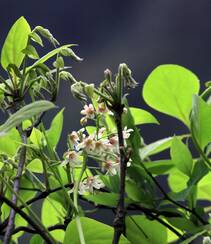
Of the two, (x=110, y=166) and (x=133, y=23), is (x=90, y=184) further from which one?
(x=133, y=23)

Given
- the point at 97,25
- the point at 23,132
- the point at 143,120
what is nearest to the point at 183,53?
the point at 97,25

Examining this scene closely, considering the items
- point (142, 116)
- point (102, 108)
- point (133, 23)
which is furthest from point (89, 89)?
point (133, 23)

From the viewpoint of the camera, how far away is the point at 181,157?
397 mm

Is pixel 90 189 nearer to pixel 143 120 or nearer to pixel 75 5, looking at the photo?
pixel 143 120

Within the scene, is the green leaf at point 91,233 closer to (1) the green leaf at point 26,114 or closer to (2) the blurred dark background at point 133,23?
(1) the green leaf at point 26,114

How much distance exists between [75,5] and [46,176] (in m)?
0.98

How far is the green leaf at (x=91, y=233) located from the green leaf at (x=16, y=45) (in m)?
0.12

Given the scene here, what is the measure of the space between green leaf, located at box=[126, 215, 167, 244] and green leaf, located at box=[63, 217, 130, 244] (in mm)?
48

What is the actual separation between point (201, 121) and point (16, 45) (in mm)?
134

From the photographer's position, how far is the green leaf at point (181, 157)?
0.39m

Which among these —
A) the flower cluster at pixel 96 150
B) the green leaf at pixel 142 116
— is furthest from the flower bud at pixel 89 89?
the green leaf at pixel 142 116

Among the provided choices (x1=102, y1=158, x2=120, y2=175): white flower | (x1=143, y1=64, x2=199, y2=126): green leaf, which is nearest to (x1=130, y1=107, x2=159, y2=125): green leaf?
(x1=143, y1=64, x2=199, y2=126): green leaf

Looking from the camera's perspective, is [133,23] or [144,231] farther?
[133,23]

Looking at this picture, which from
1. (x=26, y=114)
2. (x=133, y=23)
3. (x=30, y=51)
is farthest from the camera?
(x=133, y=23)
